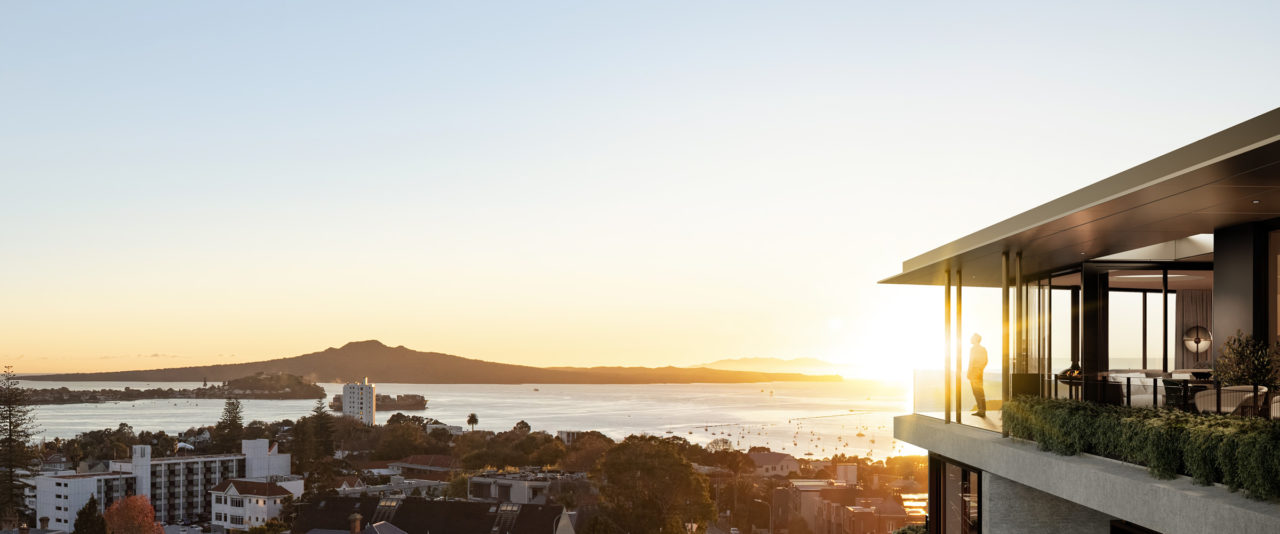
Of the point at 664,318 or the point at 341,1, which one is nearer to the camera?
the point at 341,1

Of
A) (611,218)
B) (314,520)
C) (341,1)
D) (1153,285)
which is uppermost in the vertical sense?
(341,1)

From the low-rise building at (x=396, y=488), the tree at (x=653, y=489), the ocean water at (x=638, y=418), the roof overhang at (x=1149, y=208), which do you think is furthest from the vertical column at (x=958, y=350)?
the ocean water at (x=638, y=418)

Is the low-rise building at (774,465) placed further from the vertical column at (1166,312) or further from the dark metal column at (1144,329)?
the vertical column at (1166,312)

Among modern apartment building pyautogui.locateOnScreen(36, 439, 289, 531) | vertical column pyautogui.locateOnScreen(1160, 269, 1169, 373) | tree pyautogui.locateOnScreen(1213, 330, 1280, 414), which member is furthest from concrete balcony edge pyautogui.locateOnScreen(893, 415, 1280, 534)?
modern apartment building pyautogui.locateOnScreen(36, 439, 289, 531)

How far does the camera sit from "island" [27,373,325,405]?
5674 inches

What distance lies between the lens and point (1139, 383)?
815 centimetres

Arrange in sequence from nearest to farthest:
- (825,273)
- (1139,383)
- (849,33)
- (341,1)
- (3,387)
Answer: (1139,383)
(849,33)
(341,1)
(825,273)
(3,387)

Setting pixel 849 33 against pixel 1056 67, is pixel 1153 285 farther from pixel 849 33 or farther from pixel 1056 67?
pixel 849 33

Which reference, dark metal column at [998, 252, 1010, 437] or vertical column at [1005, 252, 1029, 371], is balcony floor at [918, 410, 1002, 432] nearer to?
dark metal column at [998, 252, 1010, 437]

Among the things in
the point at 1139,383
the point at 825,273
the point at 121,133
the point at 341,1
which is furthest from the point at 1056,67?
the point at 825,273

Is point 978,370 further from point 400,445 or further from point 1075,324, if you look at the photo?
point 400,445

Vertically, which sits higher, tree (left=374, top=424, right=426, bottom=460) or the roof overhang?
the roof overhang

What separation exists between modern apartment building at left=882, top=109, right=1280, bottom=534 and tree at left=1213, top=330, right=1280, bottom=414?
61cm

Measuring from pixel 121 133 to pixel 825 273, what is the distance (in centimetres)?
2962
